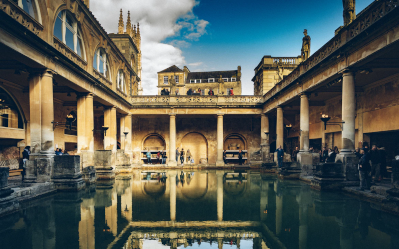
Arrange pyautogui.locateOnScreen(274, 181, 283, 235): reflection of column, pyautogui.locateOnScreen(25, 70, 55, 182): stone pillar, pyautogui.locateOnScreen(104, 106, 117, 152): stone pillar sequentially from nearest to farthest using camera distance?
pyautogui.locateOnScreen(274, 181, 283, 235): reflection of column < pyautogui.locateOnScreen(25, 70, 55, 182): stone pillar < pyautogui.locateOnScreen(104, 106, 117, 152): stone pillar

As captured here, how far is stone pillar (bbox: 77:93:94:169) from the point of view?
13.0 metres

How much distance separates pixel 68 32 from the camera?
11492 millimetres

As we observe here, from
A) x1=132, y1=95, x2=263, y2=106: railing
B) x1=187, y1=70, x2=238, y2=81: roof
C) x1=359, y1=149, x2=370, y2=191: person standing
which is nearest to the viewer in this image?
x1=359, y1=149, x2=370, y2=191: person standing

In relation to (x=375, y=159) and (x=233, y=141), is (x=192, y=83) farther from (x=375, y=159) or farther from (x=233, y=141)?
(x=375, y=159)

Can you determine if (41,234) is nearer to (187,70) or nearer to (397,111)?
(397,111)

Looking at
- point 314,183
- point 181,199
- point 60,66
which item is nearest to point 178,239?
point 181,199

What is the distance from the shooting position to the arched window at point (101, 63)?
14.9m

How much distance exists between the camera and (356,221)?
207 inches

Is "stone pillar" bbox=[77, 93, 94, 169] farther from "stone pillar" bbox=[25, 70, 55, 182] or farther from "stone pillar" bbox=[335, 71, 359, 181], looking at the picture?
"stone pillar" bbox=[335, 71, 359, 181]

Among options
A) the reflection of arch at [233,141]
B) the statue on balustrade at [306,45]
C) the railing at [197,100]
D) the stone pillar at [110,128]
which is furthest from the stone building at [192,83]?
the statue on balustrade at [306,45]

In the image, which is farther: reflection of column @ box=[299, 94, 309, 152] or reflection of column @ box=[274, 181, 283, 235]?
reflection of column @ box=[299, 94, 309, 152]

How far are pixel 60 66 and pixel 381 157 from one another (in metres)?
13.8

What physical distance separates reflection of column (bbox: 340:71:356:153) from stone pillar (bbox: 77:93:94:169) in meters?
12.6

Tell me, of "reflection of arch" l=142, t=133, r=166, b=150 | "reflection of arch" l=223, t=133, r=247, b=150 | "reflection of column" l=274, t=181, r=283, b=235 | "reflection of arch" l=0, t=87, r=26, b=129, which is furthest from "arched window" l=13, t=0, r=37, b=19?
"reflection of arch" l=223, t=133, r=247, b=150
